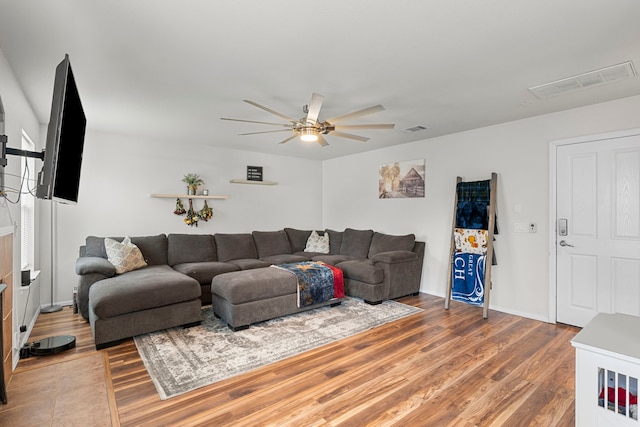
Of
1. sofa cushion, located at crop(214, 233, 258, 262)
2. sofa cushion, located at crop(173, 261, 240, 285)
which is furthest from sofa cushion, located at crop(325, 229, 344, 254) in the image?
sofa cushion, located at crop(173, 261, 240, 285)

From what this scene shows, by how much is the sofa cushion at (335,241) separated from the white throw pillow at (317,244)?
0.31 feet

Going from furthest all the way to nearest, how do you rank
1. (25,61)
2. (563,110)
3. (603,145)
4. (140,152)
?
(140,152) < (563,110) < (603,145) < (25,61)

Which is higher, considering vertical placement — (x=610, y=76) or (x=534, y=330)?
(x=610, y=76)

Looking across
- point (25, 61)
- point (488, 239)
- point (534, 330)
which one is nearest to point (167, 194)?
point (25, 61)

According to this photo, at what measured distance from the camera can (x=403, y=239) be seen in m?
5.00

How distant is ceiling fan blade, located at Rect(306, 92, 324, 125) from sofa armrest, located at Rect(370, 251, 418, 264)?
2.28 meters

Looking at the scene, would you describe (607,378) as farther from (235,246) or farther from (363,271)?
(235,246)

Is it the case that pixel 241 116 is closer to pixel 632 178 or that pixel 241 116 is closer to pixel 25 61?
pixel 25 61

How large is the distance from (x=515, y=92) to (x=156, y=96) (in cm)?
348

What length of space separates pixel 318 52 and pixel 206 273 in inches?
126

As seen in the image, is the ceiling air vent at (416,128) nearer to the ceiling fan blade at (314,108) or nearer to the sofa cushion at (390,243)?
the sofa cushion at (390,243)

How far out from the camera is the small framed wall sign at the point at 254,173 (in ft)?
19.3

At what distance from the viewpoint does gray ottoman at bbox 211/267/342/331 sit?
11.0 feet

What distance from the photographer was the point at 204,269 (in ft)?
14.2
